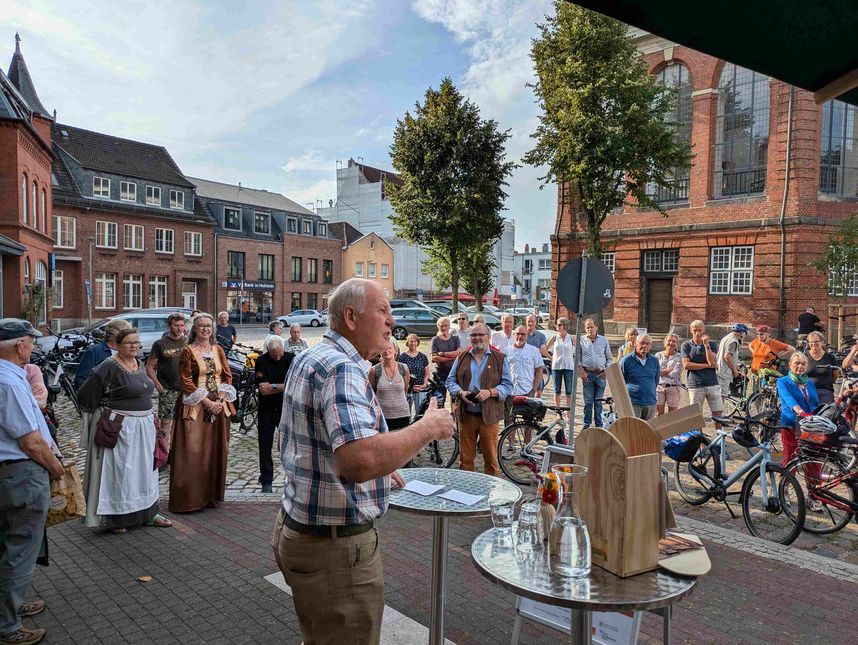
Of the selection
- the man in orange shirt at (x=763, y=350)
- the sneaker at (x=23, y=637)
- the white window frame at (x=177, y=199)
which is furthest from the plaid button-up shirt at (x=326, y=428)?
the white window frame at (x=177, y=199)

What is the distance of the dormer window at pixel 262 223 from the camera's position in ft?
168

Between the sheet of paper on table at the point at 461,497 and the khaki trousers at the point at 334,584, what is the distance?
0.84 m

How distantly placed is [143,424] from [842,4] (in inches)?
233

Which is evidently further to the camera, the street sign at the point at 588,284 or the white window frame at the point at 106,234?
the white window frame at the point at 106,234

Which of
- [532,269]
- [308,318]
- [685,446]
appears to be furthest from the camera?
[532,269]

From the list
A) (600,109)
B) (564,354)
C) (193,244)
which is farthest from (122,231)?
(564,354)

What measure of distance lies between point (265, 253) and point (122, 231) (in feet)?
40.2

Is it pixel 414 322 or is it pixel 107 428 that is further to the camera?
pixel 414 322

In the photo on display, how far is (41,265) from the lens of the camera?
31.3 meters

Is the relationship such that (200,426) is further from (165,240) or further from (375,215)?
(375,215)

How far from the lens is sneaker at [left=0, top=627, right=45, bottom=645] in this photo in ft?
12.1

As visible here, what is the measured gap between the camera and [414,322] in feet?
98.4

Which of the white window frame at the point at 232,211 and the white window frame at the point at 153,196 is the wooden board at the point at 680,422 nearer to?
the white window frame at the point at 153,196

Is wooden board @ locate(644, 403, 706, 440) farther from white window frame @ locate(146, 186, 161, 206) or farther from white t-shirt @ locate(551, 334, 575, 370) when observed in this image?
white window frame @ locate(146, 186, 161, 206)
